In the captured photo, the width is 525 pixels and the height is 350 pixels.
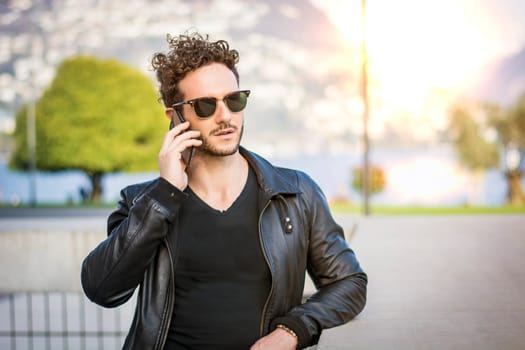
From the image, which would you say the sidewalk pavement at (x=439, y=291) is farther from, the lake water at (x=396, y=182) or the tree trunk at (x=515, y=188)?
the tree trunk at (x=515, y=188)

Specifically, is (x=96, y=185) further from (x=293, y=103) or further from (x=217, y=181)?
(x=217, y=181)

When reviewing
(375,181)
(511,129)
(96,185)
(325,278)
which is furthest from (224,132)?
(96,185)

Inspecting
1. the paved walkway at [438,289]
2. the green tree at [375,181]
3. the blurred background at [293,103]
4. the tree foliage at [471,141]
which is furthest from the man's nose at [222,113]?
the green tree at [375,181]

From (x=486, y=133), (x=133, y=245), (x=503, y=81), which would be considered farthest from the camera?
(x=503, y=81)

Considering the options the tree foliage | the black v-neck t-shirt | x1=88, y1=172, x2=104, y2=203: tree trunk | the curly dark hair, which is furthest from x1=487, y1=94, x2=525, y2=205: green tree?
the black v-neck t-shirt

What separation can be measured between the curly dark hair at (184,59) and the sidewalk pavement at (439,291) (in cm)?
98

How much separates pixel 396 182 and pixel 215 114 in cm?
3282

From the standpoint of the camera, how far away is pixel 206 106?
2.20 m

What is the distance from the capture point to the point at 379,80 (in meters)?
38.5

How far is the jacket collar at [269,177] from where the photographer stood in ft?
7.25

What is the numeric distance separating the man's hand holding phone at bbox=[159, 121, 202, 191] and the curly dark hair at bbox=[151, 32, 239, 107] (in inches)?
7.2

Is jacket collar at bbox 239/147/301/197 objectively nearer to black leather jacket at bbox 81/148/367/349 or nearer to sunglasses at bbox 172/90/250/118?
black leather jacket at bbox 81/148/367/349

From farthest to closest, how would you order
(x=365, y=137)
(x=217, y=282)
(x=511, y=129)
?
(x=511, y=129) → (x=365, y=137) → (x=217, y=282)

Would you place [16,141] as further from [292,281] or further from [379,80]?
[292,281]
